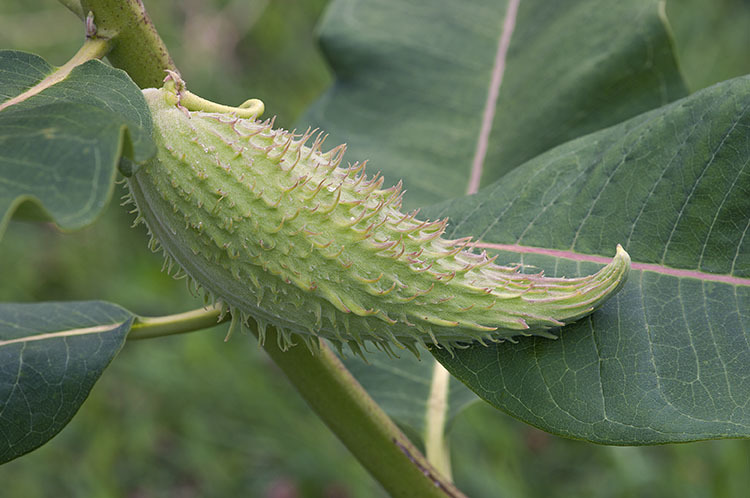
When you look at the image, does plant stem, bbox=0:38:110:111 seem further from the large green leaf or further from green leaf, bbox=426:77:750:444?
the large green leaf

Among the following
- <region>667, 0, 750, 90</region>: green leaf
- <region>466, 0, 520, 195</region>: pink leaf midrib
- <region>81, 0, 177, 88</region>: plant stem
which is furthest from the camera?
<region>667, 0, 750, 90</region>: green leaf

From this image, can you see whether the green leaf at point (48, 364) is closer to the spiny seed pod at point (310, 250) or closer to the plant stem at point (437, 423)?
the spiny seed pod at point (310, 250)

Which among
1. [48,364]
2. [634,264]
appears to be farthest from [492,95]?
[48,364]

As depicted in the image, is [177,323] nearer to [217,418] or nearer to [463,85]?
[463,85]

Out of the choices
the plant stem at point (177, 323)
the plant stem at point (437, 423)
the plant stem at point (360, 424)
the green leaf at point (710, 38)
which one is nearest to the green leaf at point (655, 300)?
the plant stem at point (360, 424)

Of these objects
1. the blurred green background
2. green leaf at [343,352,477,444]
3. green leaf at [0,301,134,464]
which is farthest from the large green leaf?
the blurred green background

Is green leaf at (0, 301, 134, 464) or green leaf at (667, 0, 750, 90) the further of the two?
green leaf at (667, 0, 750, 90)
